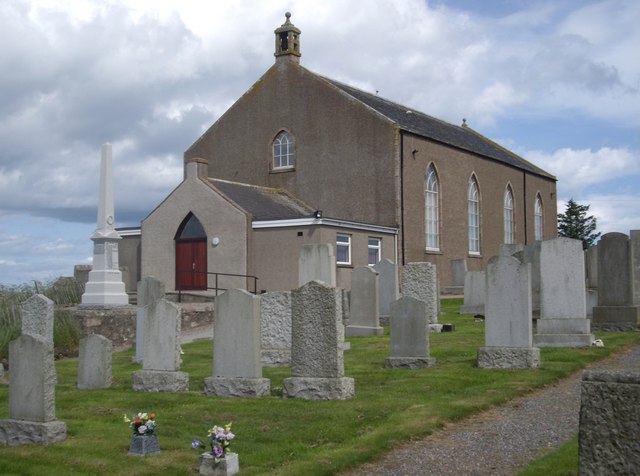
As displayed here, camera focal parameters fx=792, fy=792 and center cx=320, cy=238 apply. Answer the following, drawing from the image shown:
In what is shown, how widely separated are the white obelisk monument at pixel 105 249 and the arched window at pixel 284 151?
1649 cm

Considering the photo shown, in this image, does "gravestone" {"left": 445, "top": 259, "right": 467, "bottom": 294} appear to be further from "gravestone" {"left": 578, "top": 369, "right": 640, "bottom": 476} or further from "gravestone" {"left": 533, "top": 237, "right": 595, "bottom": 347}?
"gravestone" {"left": 578, "top": 369, "right": 640, "bottom": 476}

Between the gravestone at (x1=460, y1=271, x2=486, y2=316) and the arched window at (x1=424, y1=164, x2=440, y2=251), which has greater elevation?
the arched window at (x1=424, y1=164, x2=440, y2=251)

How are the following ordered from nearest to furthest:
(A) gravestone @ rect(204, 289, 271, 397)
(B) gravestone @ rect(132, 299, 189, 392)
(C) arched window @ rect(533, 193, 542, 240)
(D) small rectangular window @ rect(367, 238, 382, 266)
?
(A) gravestone @ rect(204, 289, 271, 397), (B) gravestone @ rect(132, 299, 189, 392), (D) small rectangular window @ rect(367, 238, 382, 266), (C) arched window @ rect(533, 193, 542, 240)

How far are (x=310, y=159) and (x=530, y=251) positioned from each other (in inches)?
688

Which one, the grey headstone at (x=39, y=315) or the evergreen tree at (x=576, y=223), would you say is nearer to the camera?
the grey headstone at (x=39, y=315)

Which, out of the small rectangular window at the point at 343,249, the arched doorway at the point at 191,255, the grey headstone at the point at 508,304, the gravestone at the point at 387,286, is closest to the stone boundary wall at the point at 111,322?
the gravestone at the point at 387,286

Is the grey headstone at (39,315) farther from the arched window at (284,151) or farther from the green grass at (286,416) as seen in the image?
the arched window at (284,151)

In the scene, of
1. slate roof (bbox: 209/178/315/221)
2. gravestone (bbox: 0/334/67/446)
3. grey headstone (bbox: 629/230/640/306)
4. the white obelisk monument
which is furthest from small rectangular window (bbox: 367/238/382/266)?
gravestone (bbox: 0/334/67/446)

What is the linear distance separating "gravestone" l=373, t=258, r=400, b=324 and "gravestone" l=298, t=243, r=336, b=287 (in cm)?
Answer: 466

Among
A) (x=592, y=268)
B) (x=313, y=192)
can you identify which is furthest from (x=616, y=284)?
(x=313, y=192)

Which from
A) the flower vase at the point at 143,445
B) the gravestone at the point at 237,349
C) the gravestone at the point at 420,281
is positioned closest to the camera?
the flower vase at the point at 143,445

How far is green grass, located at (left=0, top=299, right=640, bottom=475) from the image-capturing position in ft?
27.6

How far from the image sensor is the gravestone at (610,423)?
5562mm

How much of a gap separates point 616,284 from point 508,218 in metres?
28.2
